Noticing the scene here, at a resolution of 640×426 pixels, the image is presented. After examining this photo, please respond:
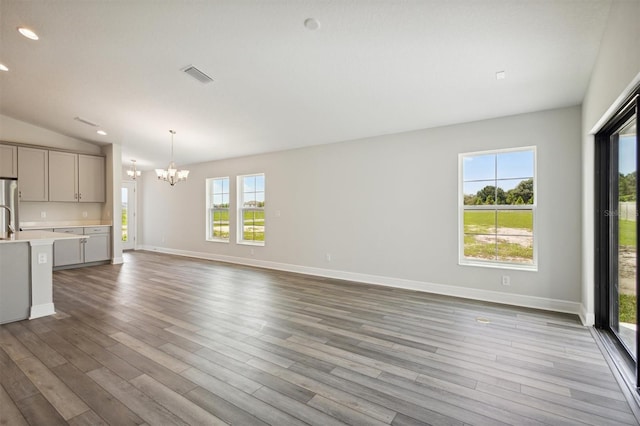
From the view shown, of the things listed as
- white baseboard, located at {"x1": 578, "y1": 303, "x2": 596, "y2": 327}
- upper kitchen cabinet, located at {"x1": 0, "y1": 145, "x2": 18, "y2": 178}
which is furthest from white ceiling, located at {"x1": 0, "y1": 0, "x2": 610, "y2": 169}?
white baseboard, located at {"x1": 578, "y1": 303, "x2": 596, "y2": 327}

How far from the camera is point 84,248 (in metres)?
6.50

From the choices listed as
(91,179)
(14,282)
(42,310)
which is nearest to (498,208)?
(42,310)

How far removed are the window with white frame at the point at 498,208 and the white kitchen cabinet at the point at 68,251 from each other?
7.80 metres

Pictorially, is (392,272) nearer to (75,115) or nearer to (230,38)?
(230,38)

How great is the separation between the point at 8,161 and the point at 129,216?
149 inches

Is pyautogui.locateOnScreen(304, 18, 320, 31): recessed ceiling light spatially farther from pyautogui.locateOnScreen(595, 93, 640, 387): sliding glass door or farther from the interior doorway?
the interior doorway

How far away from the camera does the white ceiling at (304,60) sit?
2391mm

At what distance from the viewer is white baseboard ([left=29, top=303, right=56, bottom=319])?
3.41 meters

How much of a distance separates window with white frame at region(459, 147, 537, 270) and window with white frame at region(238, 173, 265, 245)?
4243 millimetres

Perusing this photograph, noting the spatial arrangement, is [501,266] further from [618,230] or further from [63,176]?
[63,176]

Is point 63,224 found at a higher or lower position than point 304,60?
lower

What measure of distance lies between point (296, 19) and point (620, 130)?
3.07m

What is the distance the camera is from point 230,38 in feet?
9.34

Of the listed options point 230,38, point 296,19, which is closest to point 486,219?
point 296,19
